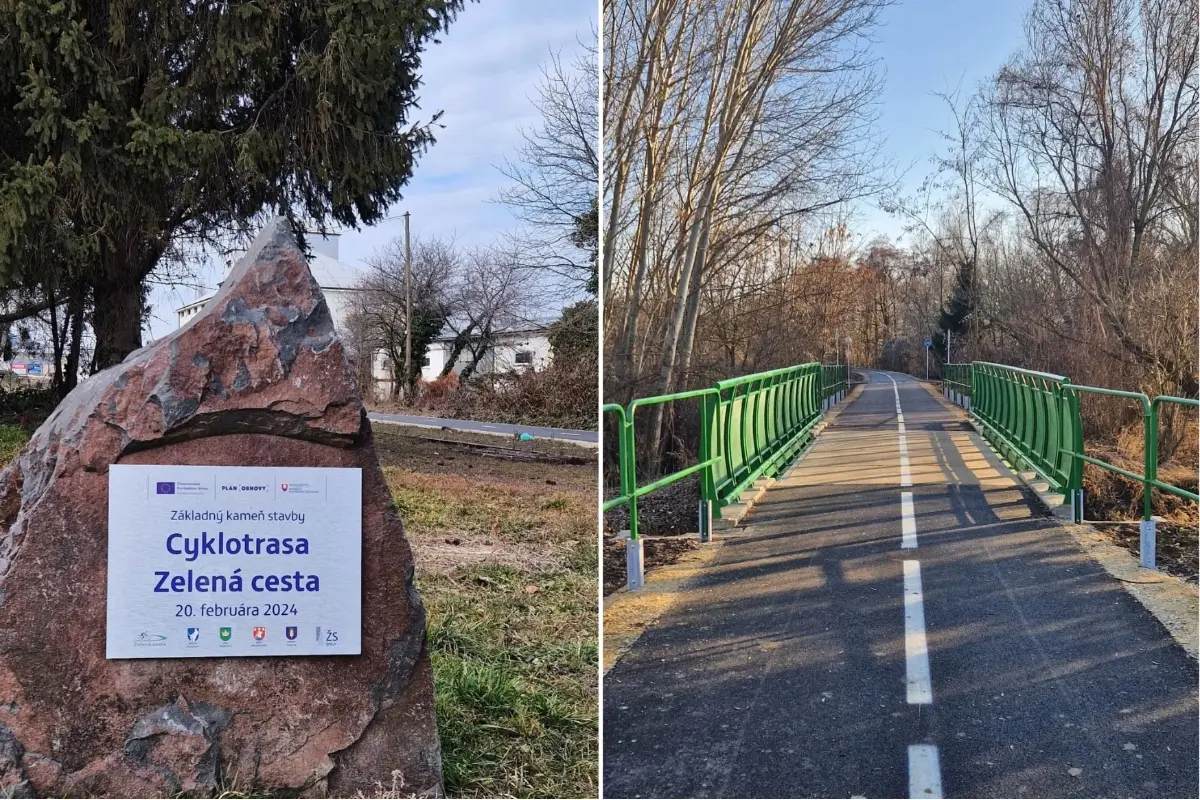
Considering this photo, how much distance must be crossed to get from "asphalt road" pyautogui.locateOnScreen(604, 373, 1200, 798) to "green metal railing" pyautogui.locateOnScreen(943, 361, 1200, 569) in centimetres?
67

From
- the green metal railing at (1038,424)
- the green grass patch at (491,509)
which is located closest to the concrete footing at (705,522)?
the green grass patch at (491,509)

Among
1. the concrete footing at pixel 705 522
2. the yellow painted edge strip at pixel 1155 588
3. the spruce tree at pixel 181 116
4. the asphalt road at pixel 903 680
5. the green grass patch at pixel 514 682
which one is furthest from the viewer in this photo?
the spruce tree at pixel 181 116

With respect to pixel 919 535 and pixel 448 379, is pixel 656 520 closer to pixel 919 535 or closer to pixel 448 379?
pixel 919 535

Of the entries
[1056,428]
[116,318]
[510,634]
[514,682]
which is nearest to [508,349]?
[116,318]

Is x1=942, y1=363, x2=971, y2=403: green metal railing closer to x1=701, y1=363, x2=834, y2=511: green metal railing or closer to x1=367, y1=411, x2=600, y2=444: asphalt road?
x1=367, y1=411, x2=600, y2=444: asphalt road

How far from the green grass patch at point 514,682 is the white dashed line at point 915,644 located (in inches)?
47.6

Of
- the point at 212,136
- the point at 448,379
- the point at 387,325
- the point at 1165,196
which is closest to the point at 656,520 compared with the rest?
the point at 1165,196

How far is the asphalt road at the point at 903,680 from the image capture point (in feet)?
9.79

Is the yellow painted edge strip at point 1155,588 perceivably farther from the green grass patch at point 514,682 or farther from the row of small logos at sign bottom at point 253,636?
the row of small logos at sign bottom at point 253,636

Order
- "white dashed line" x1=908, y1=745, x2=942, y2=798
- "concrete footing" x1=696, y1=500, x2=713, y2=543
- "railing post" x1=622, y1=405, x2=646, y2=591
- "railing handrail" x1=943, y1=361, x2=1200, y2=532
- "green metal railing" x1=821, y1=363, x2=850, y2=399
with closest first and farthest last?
"white dashed line" x1=908, y1=745, x2=942, y2=798
"railing post" x1=622, y1=405, x2=646, y2=591
"railing handrail" x1=943, y1=361, x2=1200, y2=532
"concrete footing" x1=696, y1=500, x2=713, y2=543
"green metal railing" x1=821, y1=363, x2=850, y2=399

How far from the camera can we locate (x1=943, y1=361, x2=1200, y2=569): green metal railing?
20.4 ft

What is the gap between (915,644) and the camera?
165 inches

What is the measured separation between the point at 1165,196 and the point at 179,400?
8955 millimetres

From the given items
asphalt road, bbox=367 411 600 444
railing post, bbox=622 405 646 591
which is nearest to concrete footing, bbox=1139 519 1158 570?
railing post, bbox=622 405 646 591
